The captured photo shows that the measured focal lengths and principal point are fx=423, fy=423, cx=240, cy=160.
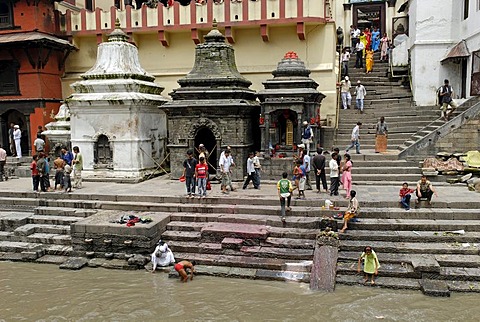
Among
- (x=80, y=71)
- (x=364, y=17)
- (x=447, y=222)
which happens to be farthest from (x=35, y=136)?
(x=364, y=17)

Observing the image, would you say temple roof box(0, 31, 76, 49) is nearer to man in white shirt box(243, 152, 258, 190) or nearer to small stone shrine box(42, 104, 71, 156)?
small stone shrine box(42, 104, 71, 156)

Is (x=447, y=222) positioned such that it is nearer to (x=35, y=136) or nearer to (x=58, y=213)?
(x=58, y=213)

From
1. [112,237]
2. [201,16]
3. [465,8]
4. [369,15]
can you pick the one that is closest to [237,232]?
[112,237]

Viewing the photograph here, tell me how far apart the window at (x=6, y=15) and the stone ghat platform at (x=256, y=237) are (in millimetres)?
9828

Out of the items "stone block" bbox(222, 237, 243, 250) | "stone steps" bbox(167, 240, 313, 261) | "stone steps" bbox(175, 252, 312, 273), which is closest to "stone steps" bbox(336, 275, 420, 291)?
"stone steps" bbox(175, 252, 312, 273)

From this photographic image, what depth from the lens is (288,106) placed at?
45.3 feet

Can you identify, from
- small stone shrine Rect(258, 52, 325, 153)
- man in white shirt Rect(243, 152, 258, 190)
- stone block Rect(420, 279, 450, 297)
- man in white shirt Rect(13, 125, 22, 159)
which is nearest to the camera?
stone block Rect(420, 279, 450, 297)

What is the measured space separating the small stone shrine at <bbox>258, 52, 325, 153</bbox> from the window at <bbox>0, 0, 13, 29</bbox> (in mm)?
11413

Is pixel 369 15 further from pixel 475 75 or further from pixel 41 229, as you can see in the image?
pixel 41 229

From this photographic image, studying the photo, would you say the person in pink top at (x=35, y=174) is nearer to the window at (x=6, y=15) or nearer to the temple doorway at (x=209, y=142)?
the temple doorway at (x=209, y=142)

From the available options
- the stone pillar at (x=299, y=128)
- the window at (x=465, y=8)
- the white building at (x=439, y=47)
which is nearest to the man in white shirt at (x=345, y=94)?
the white building at (x=439, y=47)

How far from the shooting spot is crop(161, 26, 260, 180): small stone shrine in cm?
1366

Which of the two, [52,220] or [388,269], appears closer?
[388,269]

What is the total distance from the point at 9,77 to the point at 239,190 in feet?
40.3
